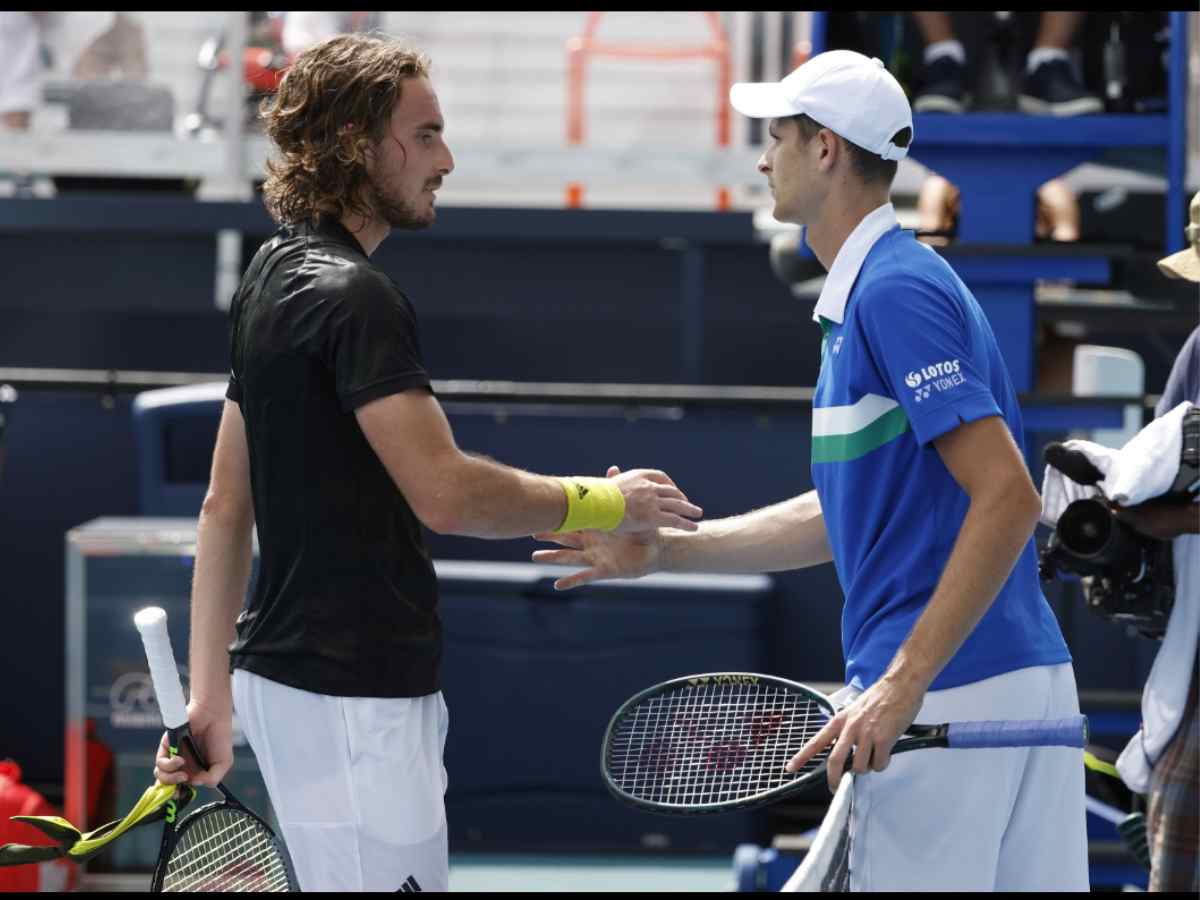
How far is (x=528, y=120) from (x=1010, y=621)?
26.8ft

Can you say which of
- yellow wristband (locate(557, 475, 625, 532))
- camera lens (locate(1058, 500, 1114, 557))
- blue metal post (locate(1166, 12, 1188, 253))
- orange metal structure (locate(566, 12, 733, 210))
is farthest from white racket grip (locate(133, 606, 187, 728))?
orange metal structure (locate(566, 12, 733, 210))

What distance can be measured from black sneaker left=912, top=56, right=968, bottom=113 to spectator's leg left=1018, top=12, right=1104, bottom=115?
0.23 m

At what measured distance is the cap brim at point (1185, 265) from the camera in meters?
3.82

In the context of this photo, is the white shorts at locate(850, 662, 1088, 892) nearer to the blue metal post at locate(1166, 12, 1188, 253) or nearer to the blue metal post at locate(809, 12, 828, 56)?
the blue metal post at locate(1166, 12, 1188, 253)

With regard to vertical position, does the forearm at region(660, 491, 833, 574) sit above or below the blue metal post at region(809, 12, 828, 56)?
below

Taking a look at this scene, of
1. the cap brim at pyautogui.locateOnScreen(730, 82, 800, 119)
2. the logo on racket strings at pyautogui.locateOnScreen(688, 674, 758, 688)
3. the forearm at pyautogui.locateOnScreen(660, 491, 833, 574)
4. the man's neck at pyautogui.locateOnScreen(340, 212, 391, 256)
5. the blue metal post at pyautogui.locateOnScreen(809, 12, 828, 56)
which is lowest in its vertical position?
the logo on racket strings at pyautogui.locateOnScreen(688, 674, 758, 688)

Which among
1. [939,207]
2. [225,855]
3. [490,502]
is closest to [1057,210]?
[939,207]

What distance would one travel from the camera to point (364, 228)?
114 inches

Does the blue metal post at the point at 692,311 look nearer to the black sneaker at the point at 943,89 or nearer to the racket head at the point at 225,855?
the black sneaker at the point at 943,89

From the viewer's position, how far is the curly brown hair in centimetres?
287

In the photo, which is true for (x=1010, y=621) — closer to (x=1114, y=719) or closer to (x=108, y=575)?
(x=1114, y=719)

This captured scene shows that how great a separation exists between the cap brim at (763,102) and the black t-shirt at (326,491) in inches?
26.4

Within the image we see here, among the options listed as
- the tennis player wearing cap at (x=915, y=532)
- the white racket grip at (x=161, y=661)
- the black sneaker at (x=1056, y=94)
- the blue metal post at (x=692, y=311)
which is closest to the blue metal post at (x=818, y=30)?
the black sneaker at (x=1056, y=94)

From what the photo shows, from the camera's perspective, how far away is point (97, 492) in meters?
6.70
